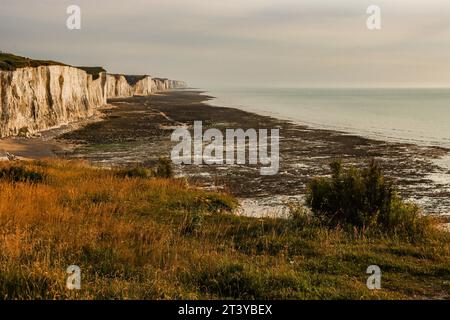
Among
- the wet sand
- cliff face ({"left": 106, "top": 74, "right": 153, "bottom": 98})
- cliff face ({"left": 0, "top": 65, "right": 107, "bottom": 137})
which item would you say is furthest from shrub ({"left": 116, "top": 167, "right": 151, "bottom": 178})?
cliff face ({"left": 106, "top": 74, "right": 153, "bottom": 98})

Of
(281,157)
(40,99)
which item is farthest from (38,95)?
(281,157)

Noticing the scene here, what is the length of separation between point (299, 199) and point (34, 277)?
49.4 ft

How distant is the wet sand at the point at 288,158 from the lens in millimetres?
21403

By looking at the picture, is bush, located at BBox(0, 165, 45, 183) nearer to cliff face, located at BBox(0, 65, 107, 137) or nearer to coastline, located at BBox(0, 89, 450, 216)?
coastline, located at BBox(0, 89, 450, 216)

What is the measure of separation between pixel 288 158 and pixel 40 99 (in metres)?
30.1

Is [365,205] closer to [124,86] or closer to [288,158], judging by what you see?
[288,158]

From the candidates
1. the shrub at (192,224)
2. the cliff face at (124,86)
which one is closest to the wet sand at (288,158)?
the shrub at (192,224)
